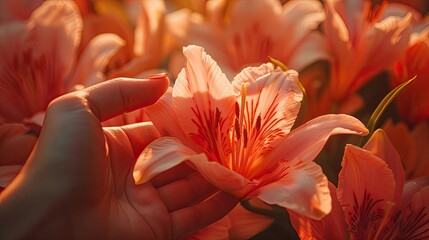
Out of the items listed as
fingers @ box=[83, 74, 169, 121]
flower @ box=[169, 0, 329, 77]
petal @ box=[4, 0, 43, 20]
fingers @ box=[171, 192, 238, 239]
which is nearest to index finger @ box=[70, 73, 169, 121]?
fingers @ box=[83, 74, 169, 121]

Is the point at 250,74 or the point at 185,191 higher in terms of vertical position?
the point at 250,74

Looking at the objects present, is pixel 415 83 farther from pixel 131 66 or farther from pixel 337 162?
pixel 131 66

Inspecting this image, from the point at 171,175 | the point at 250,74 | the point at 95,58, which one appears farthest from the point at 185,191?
the point at 95,58

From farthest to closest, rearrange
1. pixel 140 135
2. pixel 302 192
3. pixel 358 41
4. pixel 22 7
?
pixel 22 7 → pixel 358 41 → pixel 140 135 → pixel 302 192

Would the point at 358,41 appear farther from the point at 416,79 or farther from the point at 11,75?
the point at 11,75

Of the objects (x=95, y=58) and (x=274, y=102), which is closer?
(x=274, y=102)

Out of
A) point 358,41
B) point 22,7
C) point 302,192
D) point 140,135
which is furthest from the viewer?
point 22,7

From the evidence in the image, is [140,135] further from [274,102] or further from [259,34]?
A: [259,34]

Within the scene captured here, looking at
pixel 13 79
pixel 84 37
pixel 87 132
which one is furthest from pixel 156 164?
pixel 84 37

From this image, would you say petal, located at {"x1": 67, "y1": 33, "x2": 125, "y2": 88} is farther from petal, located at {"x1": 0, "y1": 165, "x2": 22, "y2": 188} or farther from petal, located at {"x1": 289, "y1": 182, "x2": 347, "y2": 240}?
petal, located at {"x1": 289, "y1": 182, "x2": 347, "y2": 240}
